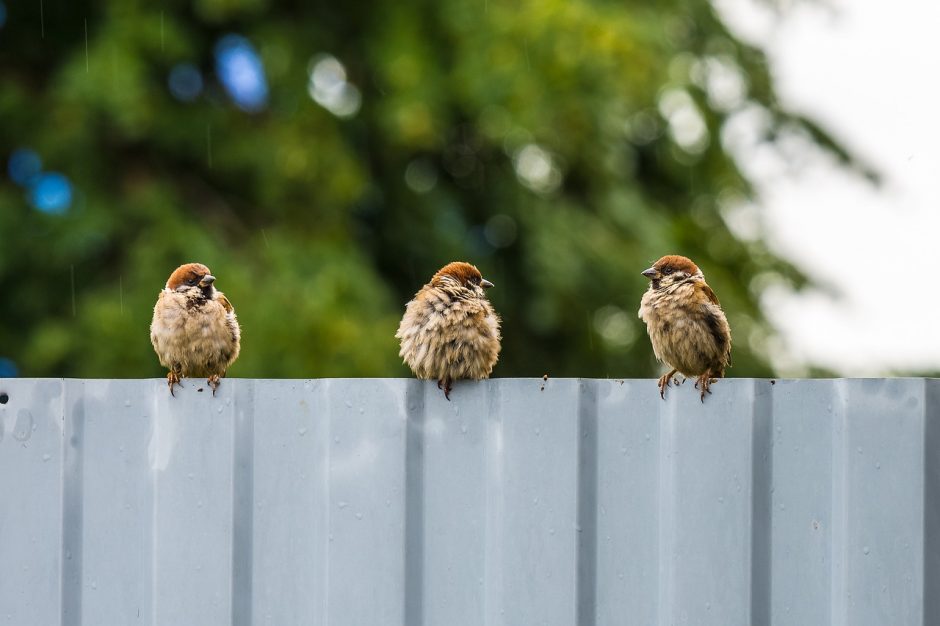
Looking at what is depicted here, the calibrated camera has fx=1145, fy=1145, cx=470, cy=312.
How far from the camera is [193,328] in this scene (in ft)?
12.2

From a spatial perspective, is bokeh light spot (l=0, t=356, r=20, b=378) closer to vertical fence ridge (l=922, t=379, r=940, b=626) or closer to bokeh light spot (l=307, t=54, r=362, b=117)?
bokeh light spot (l=307, t=54, r=362, b=117)

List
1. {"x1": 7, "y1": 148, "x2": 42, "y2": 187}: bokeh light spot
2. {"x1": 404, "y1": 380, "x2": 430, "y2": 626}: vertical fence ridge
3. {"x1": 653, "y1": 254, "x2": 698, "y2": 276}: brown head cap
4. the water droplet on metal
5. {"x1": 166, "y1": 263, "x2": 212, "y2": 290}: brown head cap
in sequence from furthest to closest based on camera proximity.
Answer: {"x1": 7, "y1": 148, "x2": 42, "y2": 187}: bokeh light spot < {"x1": 166, "y1": 263, "x2": 212, "y2": 290}: brown head cap < {"x1": 653, "y1": 254, "x2": 698, "y2": 276}: brown head cap < the water droplet on metal < {"x1": 404, "y1": 380, "x2": 430, "y2": 626}: vertical fence ridge

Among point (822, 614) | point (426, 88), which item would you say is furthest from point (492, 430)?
point (426, 88)

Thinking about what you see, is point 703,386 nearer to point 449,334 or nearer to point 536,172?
point 449,334

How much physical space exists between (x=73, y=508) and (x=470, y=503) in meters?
1.06

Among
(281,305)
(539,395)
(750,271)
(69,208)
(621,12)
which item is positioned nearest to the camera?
(539,395)

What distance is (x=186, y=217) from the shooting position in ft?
21.7

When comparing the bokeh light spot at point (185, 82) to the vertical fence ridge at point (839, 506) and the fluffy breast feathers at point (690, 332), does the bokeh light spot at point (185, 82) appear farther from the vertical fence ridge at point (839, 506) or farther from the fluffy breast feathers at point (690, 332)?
the vertical fence ridge at point (839, 506)

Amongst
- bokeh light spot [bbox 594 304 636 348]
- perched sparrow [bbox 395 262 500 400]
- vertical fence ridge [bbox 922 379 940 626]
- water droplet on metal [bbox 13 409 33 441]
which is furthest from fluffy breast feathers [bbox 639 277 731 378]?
bokeh light spot [bbox 594 304 636 348]

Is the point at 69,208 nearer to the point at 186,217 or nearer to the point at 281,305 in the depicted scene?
Result: the point at 186,217

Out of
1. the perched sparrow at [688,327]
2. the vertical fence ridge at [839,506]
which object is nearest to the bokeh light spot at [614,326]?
the perched sparrow at [688,327]

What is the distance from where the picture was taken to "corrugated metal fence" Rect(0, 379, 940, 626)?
2322mm

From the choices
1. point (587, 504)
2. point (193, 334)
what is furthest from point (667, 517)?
point (193, 334)

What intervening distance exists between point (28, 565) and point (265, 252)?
376cm
